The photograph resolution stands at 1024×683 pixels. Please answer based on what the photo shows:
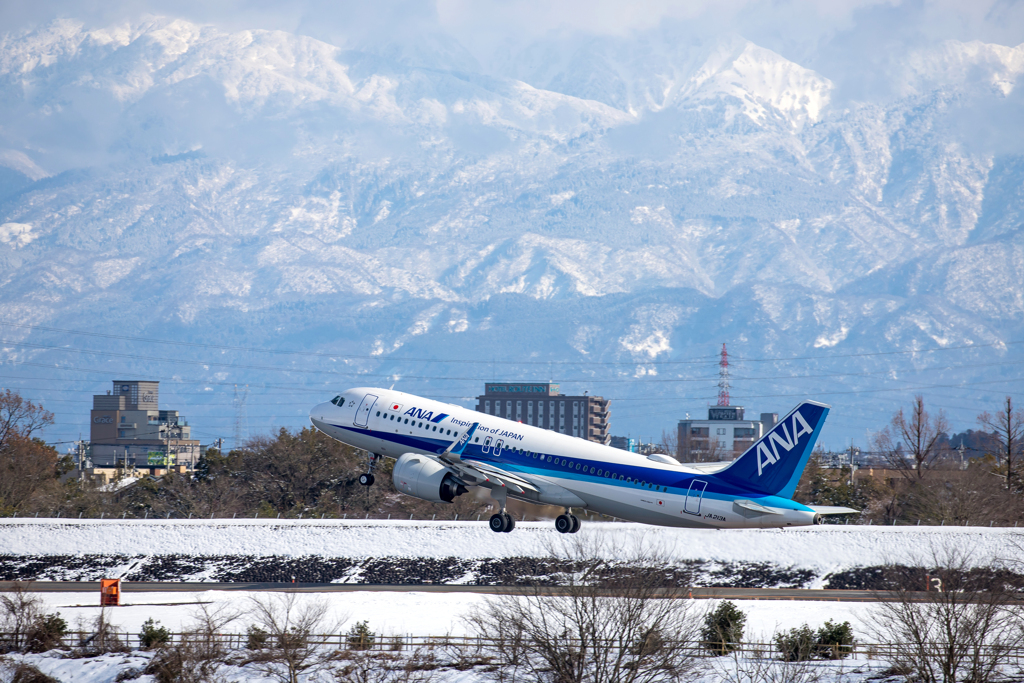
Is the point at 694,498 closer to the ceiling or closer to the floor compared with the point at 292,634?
closer to the ceiling

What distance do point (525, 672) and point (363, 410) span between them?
2305cm

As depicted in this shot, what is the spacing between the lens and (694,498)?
57.0 m

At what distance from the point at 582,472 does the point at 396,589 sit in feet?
139

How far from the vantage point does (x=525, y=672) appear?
77.8 m

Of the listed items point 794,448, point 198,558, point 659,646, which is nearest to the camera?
point 794,448

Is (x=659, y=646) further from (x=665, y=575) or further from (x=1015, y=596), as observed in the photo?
(x=1015, y=596)

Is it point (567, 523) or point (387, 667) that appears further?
point (387, 667)

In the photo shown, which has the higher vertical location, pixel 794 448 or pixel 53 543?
pixel 794 448

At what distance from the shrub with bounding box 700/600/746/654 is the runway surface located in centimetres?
789

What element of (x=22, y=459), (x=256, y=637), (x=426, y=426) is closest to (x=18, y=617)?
(x=256, y=637)

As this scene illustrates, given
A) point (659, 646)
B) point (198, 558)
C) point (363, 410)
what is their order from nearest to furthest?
point (363, 410) → point (659, 646) → point (198, 558)

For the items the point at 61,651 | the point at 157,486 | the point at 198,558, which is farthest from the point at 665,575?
the point at 157,486

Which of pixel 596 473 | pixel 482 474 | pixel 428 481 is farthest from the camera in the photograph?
pixel 428 481

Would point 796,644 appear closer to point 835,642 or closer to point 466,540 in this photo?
point 835,642
